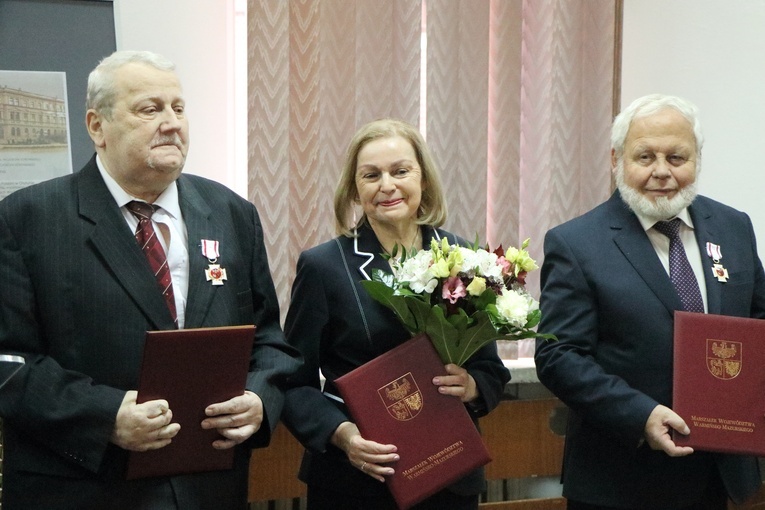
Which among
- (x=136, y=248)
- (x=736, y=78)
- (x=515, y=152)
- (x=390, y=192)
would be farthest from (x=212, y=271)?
(x=736, y=78)

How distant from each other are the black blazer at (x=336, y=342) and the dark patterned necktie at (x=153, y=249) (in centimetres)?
41

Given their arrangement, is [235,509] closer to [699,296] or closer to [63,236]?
[63,236]

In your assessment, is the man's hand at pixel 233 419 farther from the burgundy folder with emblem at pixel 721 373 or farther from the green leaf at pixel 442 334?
the burgundy folder with emblem at pixel 721 373

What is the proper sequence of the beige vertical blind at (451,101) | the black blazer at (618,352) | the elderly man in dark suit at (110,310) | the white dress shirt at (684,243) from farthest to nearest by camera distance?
1. the beige vertical blind at (451,101)
2. the white dress shirt at (684,243)
3. the black blazer at (618,352)
4. the elderly man in dark suit at (110,310)

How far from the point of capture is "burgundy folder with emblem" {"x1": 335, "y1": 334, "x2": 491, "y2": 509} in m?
2.51

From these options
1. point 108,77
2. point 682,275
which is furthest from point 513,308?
point 108,77

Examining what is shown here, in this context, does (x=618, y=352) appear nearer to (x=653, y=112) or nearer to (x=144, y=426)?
(x=653, y=112)

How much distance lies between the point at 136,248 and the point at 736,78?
2.83 m

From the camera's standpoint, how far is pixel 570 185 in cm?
423

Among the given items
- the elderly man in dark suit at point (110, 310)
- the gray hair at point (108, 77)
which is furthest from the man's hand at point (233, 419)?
the gray hair at point (108, 77)

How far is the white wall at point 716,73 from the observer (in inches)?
160

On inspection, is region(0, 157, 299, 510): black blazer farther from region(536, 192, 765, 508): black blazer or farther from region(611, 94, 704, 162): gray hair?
region(611, 94, 704, 162): gray hair

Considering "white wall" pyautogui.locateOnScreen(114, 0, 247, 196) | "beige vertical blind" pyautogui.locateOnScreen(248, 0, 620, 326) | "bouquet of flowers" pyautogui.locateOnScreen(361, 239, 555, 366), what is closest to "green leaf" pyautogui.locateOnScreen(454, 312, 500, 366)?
"bouquet of flowers" pyautogui.locateOnScreen(361, 239, 555, 366)

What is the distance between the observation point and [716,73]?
13.8 feet
